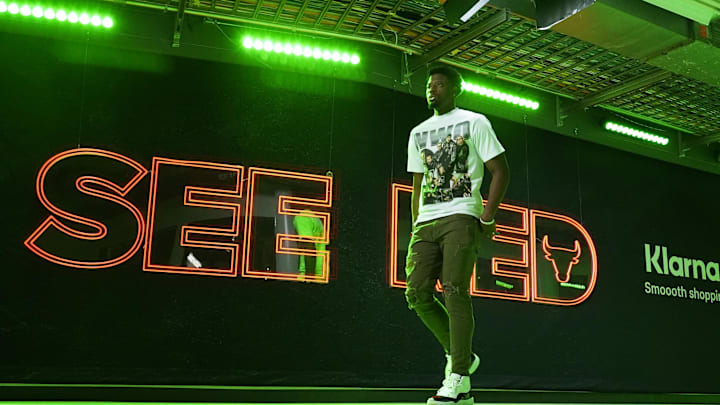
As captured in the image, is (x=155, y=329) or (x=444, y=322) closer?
(x=444, y=322)

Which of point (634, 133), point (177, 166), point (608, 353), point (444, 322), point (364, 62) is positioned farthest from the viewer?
point (634, 133)

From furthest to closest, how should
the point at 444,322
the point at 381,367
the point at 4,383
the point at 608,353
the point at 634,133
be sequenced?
the point at 634,133
the point at 608,353
the point at 381,367
the point at 4,383
the point at 444,322

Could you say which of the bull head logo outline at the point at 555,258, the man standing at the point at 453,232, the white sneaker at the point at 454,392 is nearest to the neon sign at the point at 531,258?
the bull head logo outline at the point at 555,258

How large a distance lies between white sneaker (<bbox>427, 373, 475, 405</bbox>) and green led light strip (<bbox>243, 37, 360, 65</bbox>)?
3812 mm

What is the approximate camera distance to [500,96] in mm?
6832

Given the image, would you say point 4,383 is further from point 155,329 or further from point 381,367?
point 381,367

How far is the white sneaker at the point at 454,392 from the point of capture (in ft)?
8.63

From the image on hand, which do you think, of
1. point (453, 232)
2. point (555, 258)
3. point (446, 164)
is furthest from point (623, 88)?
point (453, 232)

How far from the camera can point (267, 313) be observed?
5.37 metres

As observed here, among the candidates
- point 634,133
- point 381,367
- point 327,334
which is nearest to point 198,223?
point 327,334

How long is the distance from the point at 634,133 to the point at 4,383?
6.69 metres

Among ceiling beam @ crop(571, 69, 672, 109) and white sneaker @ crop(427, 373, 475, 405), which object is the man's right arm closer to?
white sneaker @ crop(427, 373, 475, 405)

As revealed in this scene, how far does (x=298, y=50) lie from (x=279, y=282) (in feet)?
6.51

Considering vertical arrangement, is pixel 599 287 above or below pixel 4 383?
above
